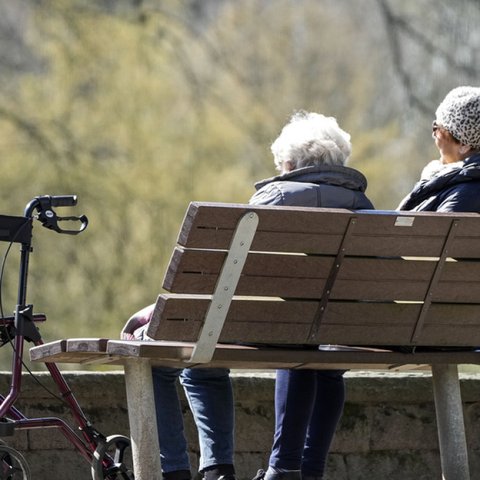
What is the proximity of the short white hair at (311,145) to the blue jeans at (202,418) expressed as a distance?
0.82 meters

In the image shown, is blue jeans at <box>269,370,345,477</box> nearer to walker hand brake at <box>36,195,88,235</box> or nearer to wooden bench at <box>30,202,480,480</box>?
wooden bench at <box>30,202,480,480</box>

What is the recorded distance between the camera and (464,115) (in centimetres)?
538

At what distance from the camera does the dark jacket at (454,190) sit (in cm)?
511

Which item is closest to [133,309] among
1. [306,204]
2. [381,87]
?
[381,87]

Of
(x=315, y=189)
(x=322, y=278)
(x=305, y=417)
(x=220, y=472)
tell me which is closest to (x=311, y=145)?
(x=315, y=189)

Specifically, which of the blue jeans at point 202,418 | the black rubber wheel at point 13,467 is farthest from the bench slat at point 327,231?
the black rubber wheel at point 13,467

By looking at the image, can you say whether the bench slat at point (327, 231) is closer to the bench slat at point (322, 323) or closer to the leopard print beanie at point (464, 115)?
the bench slat at point (322, 323)

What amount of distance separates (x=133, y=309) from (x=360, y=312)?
1171 cm

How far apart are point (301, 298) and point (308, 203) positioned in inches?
19.7

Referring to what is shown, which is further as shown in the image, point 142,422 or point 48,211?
point 48,211

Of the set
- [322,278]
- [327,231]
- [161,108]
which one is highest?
[161,108]

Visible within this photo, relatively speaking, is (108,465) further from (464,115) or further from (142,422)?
(464,115)

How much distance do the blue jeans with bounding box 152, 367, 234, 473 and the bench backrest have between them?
605 millimetres

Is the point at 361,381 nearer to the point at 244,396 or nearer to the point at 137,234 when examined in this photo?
the point at 244,396
